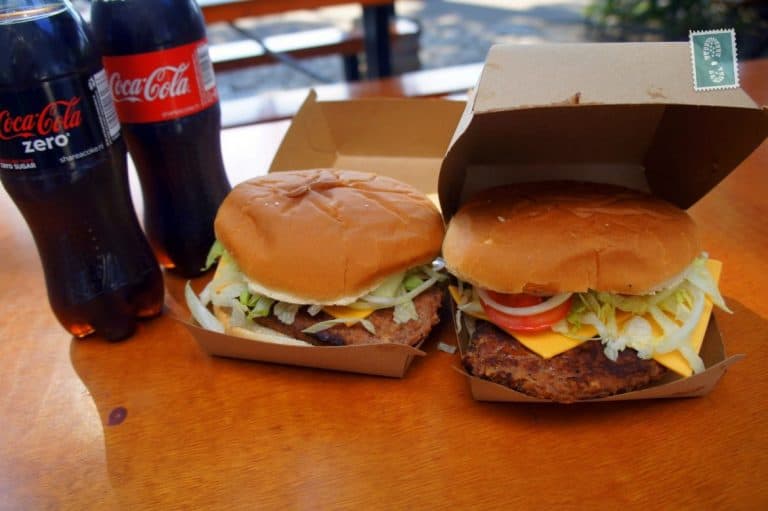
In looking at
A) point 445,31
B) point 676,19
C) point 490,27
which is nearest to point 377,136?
point 676,19

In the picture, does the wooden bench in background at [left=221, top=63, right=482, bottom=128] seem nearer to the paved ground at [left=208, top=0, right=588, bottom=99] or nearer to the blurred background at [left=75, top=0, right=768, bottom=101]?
the blurred background at [left=75, top=0, right=768, bottom=101]

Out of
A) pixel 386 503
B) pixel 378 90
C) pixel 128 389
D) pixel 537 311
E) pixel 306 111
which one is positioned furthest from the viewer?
pixel 378 90

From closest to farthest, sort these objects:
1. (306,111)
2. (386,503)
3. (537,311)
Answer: (386,503) → (537,311) → (306,111)

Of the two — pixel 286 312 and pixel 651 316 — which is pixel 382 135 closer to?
pixel 286 312

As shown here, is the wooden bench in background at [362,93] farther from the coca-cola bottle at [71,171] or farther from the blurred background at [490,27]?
the coca-cola bottle at [71,171]

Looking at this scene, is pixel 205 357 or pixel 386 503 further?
pixel 205 357

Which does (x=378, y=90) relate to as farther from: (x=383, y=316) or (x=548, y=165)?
(x=383, y=316)

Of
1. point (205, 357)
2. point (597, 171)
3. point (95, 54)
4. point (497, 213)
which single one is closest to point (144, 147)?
point (95, 54)

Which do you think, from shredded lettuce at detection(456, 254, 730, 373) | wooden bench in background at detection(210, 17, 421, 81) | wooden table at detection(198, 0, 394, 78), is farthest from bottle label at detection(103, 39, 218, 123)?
wooden bench in background at detection(210, 17, 421, 81)
